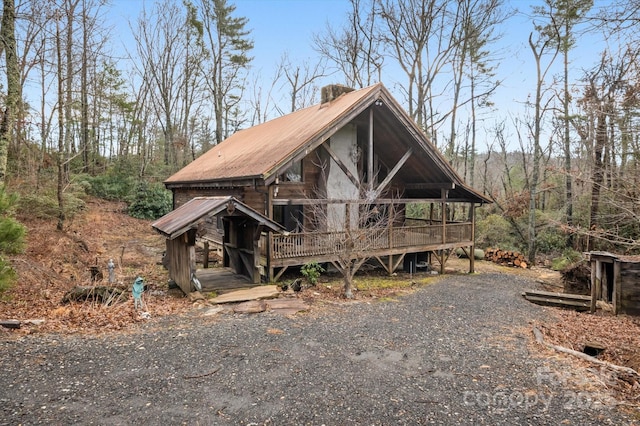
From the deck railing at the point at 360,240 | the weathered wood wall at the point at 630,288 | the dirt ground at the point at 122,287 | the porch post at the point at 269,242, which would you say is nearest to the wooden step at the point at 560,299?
the dirt ground at the point at 122,287

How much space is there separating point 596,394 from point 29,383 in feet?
26.5

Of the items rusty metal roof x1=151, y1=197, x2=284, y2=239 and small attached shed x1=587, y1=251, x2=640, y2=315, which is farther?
small attached shed x1=587, y1=251, x2=640, y2=315

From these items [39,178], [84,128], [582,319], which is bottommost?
[582,319]

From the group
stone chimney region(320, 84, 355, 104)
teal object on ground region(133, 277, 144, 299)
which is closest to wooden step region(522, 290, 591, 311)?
stone chimney region(320, 84, 355, 104)

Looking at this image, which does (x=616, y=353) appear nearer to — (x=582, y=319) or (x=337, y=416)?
(x=582, y=319)

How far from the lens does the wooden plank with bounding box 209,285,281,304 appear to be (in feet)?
32.5

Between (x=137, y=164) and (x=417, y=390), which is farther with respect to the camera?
(x=137, y=164)

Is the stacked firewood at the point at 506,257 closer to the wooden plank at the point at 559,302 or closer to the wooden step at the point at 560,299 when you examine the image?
the wooden step at the point at 560,299

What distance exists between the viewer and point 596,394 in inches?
214

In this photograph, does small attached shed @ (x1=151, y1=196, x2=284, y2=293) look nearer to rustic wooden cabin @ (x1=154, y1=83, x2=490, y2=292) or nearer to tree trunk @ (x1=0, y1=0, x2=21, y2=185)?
rustic wooden cabin @ (x1=154, y1=83, x2=490, y2=292)

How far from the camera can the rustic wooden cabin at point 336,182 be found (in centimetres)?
1221

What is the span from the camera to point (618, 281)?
10.8 m

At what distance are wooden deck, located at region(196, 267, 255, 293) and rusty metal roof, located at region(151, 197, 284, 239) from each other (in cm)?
201

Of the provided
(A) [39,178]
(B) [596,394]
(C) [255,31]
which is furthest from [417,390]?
(C) [255,31]
